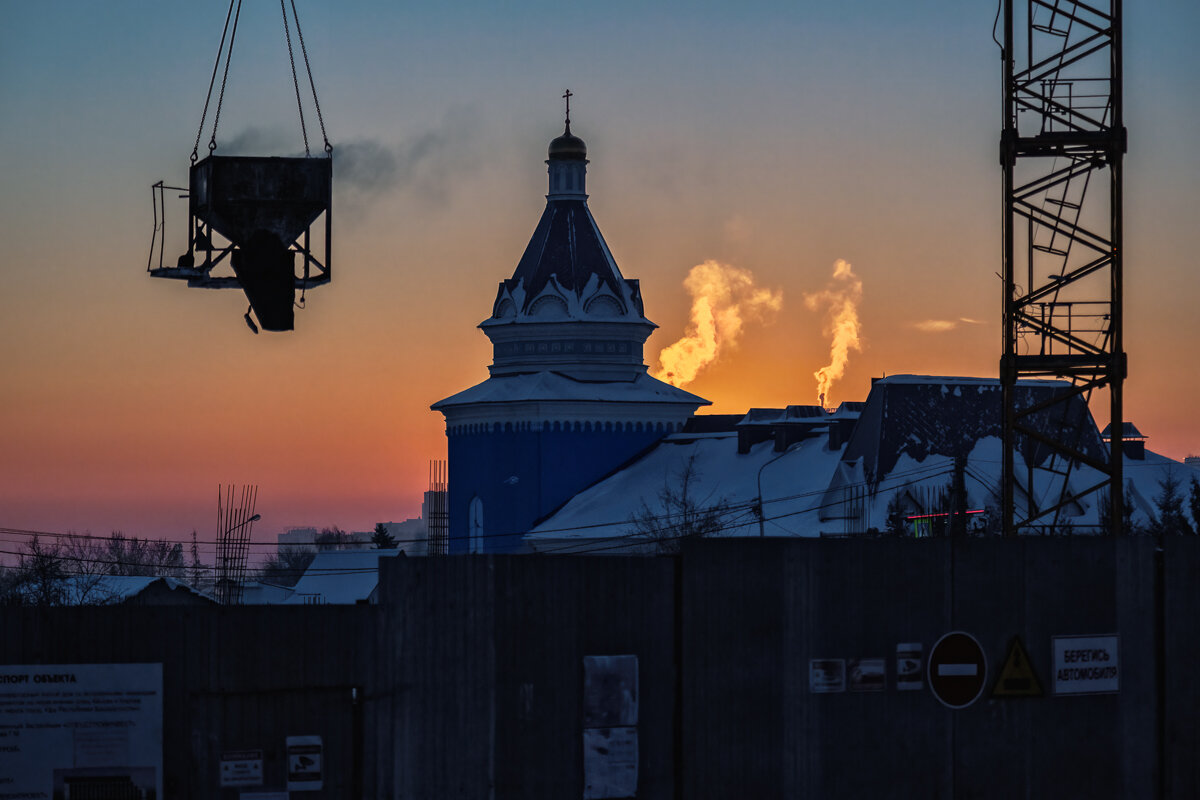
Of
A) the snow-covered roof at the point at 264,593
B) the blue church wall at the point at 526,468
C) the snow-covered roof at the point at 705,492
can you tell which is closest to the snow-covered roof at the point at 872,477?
the snow-covered roof at the point at 705,492

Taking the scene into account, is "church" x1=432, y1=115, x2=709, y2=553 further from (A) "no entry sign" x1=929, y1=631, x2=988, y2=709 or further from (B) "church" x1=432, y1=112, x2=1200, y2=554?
(A) "no entry sign" x1=929, y1=631, x2=988, y2=709

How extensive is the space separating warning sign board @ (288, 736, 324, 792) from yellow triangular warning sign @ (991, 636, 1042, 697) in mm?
6724

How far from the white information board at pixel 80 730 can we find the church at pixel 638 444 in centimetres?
3590

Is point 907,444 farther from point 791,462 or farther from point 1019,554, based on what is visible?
point 1019,554

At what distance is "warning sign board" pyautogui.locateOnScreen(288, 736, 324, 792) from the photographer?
1756cm

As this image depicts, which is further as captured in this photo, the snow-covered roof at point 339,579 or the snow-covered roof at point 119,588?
the snow-covered roof at point 339,579

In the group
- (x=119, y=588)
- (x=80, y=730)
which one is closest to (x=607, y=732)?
(x=80, y=730)

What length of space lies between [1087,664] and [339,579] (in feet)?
214

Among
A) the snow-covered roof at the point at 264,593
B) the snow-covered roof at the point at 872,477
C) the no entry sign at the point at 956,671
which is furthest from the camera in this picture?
the snow-covered roof at the point at 264,593

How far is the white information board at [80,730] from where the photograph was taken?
55.9 ft

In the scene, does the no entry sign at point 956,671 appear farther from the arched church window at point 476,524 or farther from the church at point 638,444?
the arched church window at point 476,524

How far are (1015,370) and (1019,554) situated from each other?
18.0 m

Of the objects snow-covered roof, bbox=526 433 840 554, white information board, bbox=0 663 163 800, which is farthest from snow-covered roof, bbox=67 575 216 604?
white information board, bbox=0 663 163 800

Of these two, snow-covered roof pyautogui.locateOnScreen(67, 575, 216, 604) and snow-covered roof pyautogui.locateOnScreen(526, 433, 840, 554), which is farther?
snow-covered roof pyautogui.locateOnScreen(67, 575, 216, 604)
